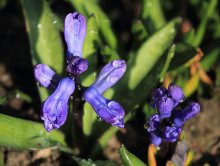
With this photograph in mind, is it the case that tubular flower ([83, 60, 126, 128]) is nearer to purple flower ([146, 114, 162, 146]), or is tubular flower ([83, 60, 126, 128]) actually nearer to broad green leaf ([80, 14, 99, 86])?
purple flower ([146, 114, 162, 146])

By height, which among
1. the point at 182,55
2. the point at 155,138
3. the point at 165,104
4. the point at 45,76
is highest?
the point at 45,76

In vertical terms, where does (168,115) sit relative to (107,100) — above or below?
below

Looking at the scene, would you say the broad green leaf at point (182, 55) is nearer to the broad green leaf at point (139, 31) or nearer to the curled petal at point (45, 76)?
the broad green leaf at point (139, 31)

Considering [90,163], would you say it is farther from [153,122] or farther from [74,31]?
[74,31]

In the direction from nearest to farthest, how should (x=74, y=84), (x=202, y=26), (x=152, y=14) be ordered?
(x=74, y=84)
(x=202, y=26)
(x=152, y=14)

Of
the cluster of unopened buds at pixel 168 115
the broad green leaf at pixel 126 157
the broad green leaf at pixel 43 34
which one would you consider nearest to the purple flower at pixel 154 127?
the cluster of unopened buds at pixel 168 115

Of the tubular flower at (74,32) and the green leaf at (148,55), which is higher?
the tubular flower at (74,32)

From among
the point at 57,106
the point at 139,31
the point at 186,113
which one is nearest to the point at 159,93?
the point at 186,113

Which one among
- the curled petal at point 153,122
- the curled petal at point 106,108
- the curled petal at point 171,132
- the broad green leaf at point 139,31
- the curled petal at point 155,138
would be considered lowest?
the curled petal at point 155,138
